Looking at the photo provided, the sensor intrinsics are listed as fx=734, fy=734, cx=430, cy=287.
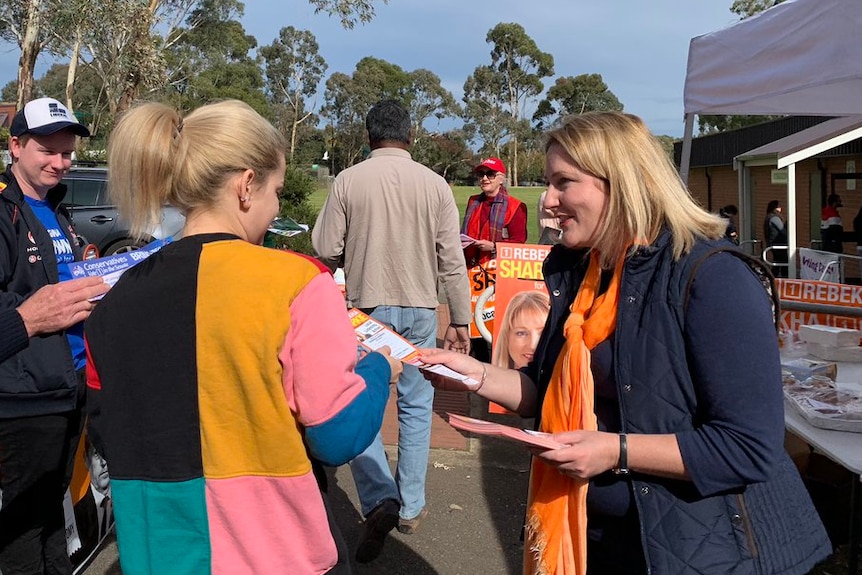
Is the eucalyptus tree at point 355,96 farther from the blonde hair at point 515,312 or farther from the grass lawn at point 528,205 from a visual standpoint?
the blonde hair at point 515,312

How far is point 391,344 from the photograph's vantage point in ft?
6.66

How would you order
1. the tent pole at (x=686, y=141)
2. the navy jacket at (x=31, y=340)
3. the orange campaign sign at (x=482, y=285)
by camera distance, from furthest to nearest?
1. the orange campaign sign at (x=482, y=285)
2. the tent pole at (x=686, y=141)
3. the navy jacket at (x=31, y=340)

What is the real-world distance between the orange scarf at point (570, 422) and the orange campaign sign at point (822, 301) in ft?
9.89

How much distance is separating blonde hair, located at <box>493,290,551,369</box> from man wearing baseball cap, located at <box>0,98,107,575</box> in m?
3.06

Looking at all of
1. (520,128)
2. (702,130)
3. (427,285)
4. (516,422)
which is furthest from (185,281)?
(702,130)

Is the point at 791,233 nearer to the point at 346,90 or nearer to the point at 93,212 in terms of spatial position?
the point at 93,212

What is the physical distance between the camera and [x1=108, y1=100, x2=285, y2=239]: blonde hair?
1587 millimetres

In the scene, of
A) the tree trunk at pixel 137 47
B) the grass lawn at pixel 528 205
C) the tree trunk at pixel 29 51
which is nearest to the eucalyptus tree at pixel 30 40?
the tree trunk at pixel 29 51

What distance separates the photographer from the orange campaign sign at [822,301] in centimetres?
441

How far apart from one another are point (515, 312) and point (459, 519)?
1.72 metres

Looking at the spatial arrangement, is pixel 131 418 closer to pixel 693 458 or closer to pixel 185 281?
pixel 185 281

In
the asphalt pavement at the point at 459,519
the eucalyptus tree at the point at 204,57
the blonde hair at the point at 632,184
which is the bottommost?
the asphalt pavement at the point at 459,519

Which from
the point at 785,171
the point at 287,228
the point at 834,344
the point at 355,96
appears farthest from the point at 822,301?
the point at 355,96

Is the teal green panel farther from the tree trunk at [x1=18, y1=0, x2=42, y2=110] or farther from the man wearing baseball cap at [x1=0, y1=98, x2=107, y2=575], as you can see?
the tree trunk at [x1=18, y1=0, x2=42, y2=110]
